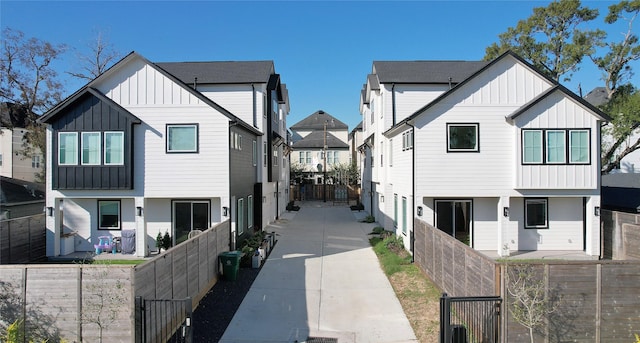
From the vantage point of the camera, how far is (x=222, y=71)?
71.2 ft

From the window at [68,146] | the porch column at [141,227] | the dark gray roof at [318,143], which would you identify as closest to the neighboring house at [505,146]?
the porch column at [141,227]

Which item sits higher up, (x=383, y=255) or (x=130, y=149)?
(x=130, y=149)

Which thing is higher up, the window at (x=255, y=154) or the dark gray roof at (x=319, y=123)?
the dark gray roof at (x=319, y=123)

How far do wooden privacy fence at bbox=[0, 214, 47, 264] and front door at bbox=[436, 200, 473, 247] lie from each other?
15.6 m

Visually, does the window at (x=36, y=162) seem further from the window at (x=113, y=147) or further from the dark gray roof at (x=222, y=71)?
the window at (x=113, y=147)

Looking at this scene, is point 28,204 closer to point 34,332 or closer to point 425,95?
point 34,332

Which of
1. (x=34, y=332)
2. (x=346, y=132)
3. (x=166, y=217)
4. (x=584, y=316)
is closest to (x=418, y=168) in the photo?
(x=584, y=316)

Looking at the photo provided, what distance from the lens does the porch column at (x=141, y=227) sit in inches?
578

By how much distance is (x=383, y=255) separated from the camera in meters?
15.2

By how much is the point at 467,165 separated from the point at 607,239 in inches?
263

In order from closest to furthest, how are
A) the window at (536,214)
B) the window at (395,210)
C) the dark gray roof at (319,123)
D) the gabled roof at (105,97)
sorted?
the gabled roof at (105,97), the window at (536,214), the window at (395,210), the dark gray roof at (319,123)

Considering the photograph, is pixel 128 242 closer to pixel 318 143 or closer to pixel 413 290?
pixel 413 290

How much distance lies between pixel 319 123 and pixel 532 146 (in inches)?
1759

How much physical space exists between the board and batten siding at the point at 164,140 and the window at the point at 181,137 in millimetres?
167
